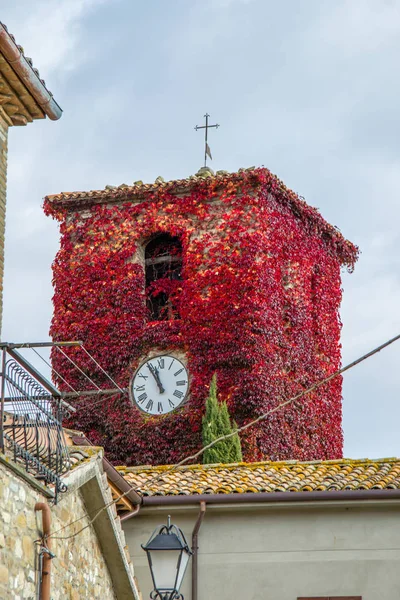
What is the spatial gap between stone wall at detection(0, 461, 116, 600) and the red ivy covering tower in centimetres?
1181

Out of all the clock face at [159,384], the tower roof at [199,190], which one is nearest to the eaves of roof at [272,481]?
the clock face at [159,384]

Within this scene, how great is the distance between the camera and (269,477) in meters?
18.8

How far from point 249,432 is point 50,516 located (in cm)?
1333

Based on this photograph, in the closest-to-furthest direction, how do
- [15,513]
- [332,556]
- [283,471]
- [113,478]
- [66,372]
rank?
[15,513] < [113,478] < [332,556] < [283,471] < [66,372]

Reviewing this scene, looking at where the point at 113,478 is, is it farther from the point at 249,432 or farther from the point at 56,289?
the point at 56,289

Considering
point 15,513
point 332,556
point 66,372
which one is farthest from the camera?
point 66,372

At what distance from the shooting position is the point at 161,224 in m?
27.5

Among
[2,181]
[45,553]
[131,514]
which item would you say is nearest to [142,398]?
[131,514]

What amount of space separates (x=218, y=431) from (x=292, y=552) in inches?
294

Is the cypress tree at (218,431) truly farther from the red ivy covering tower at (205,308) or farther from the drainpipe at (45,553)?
the drainpipe at (45,553)

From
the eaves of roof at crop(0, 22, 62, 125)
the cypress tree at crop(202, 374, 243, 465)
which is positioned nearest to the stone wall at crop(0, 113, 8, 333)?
the eaves of roof at crop(0, 22, 62, 125)

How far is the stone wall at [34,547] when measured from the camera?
37.8 ft

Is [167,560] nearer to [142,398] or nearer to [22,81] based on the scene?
[22,81]

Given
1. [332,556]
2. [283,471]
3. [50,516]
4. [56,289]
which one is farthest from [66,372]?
[50,516]
